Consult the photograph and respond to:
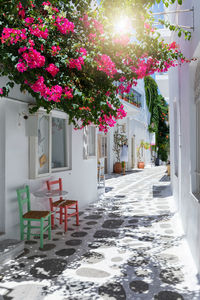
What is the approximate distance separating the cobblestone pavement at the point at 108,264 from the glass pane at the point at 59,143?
1.38 m

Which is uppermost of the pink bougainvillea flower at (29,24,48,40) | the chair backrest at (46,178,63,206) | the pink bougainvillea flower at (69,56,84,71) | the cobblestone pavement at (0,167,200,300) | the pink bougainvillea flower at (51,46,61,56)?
the pink bougainvillea flower at (29,24,48,40)

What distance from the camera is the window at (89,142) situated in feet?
24.9

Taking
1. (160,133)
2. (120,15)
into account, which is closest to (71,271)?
(120,15)

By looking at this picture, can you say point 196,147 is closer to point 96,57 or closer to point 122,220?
point 96,57

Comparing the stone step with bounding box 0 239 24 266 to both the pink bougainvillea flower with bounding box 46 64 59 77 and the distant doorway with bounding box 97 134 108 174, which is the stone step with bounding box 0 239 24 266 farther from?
the distant doorway with bounding box 97 134 108 174

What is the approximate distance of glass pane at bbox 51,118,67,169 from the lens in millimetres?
6148

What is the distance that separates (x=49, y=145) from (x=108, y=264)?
2700 mm

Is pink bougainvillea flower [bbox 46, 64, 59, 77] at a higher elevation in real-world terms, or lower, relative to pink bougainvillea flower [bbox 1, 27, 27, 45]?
lower

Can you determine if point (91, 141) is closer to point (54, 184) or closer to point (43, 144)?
point (54, 184)

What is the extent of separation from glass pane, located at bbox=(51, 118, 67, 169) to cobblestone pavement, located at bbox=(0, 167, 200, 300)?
4.51 ft

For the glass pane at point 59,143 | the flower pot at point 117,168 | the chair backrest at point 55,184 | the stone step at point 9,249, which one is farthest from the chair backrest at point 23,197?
the flower pot at point 117,168

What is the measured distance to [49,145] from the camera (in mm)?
5516

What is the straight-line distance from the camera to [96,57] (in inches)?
161

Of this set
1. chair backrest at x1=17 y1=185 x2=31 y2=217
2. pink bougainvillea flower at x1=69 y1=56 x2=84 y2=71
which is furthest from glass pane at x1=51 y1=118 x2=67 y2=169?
pink bougainvillea flower at x1=69 y1=56 x2=84 y2=71
